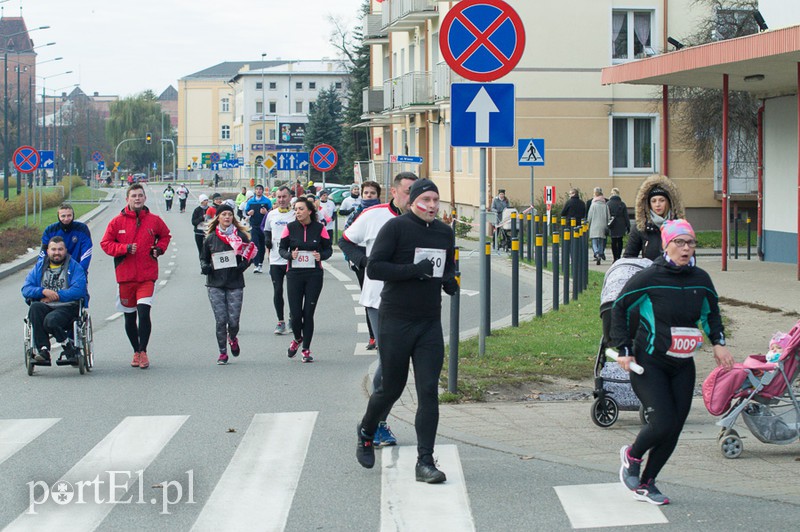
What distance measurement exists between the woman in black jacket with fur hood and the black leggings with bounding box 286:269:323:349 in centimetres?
476

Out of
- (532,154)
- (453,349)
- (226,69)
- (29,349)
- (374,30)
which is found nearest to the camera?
(453,349)

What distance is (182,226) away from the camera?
54500 mm

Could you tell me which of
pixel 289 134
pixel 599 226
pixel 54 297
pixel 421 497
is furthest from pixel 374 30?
pixel 421 497

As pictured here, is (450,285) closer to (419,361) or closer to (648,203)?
(419,361)

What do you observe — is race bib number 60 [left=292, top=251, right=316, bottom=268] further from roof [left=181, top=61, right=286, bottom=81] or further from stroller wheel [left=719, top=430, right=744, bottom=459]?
roof [left=181, top=61, right=286, bottom=81]

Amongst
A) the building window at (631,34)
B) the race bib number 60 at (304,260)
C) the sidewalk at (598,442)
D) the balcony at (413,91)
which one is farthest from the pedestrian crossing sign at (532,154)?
the balcony at (413,91)

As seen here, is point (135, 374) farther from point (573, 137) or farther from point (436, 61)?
point (436, 61)

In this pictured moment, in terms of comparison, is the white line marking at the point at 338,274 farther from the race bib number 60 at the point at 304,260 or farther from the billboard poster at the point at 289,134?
the billboard poster at the point at 289,134

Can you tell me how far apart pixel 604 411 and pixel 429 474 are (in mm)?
2228

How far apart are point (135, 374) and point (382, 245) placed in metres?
5.68

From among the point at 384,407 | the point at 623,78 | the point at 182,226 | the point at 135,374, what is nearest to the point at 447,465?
the point at 384,407

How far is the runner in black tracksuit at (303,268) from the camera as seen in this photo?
42.2 feet

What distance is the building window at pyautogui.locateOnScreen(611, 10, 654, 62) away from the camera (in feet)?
132

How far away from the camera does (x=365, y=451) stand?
24.4 ft
